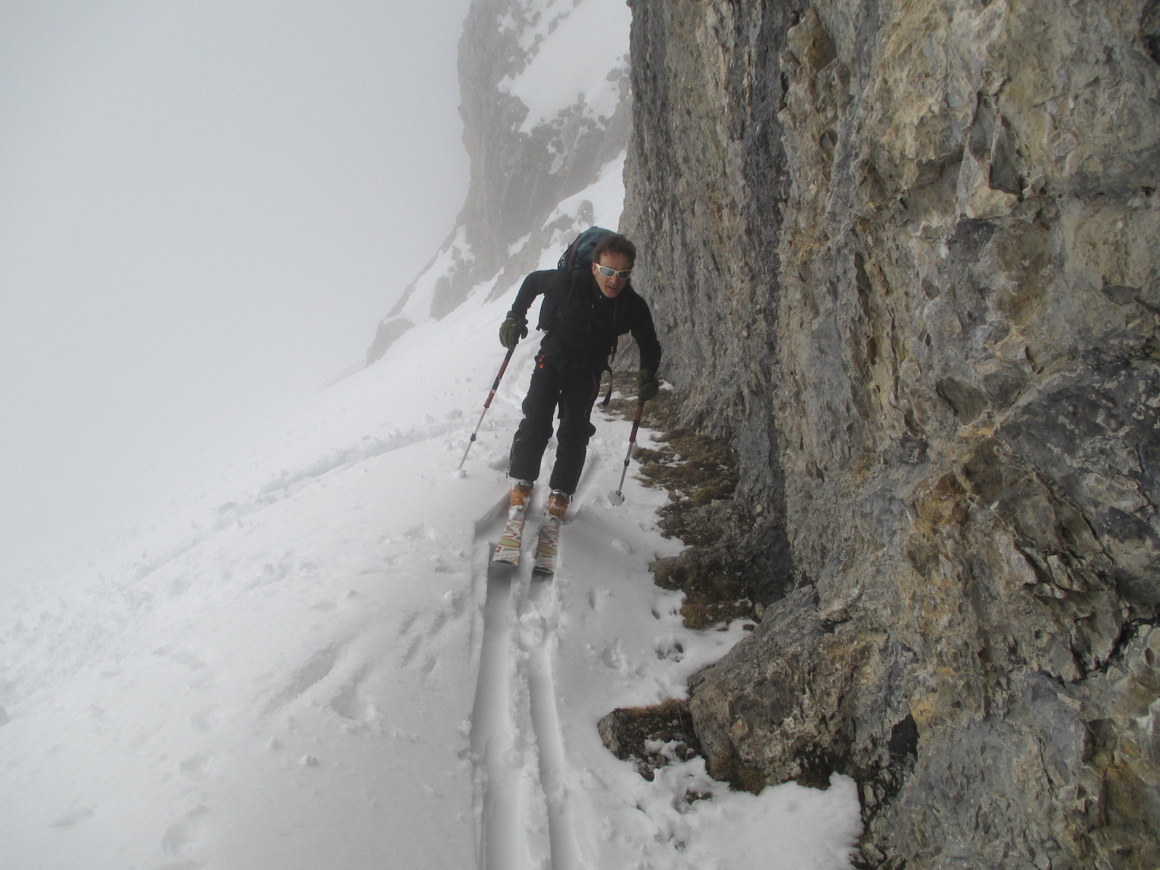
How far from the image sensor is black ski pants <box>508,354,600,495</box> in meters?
6.29

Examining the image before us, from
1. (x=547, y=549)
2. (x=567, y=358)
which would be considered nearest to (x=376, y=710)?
(x=547, y=549)

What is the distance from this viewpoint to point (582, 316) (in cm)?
613

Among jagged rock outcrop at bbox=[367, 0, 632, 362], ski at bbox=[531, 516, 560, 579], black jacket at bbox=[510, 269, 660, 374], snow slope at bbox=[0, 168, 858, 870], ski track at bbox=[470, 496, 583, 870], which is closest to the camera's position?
snow slope at bbox=[0, 168, 858, 870]

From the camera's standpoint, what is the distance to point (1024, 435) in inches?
101

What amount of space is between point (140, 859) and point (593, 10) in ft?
236

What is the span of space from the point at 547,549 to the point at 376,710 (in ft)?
7.30

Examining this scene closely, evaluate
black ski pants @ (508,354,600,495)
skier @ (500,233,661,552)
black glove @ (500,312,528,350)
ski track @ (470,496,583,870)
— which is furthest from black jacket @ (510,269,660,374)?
ski track @ (470,496,583,870)

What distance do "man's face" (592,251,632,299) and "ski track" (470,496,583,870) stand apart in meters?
2.90

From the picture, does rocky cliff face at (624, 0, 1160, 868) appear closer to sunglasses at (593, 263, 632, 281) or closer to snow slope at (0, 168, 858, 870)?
snow slope at (0, 168, 858, 870)

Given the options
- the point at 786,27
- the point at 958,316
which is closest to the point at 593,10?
the point at 786,27

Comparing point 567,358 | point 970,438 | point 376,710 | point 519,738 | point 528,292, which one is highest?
point 528,292

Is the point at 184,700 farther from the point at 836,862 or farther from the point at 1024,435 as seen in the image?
the point at 1024,435

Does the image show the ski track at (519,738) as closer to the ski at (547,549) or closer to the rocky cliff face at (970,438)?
the ski at (547,549)

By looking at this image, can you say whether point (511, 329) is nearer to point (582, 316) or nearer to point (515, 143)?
point (582, 316)
